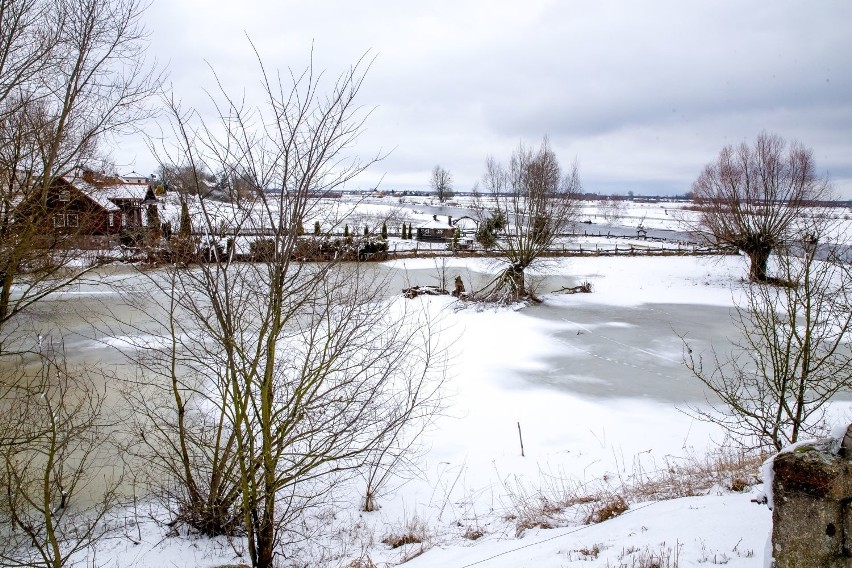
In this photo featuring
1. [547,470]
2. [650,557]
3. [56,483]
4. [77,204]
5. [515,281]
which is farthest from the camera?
[515,281]

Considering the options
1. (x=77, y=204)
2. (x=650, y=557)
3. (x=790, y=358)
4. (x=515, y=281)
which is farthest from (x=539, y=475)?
(x=515, y=281)

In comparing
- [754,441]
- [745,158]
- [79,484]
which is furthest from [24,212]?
[745,158]

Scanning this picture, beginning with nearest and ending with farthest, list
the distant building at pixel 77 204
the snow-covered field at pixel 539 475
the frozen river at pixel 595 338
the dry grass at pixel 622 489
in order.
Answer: the snow-covered field at pixel 539 475 < the dry grass at pixel 622 489 < the distant building at pixel 77 204 < the frozen river at pixel 595 338

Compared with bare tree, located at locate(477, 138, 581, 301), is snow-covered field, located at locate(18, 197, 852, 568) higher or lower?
lower

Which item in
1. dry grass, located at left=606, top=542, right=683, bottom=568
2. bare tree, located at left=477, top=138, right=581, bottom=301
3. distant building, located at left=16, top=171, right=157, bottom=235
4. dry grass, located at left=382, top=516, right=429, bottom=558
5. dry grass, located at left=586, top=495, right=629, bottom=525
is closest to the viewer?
dry grass, located at left=606, top=542, right=683, bottom=568

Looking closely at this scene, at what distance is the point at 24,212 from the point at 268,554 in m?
5.16

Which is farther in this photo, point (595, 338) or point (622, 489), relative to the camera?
point (595, 338)

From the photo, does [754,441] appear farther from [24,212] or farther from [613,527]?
[24,212]

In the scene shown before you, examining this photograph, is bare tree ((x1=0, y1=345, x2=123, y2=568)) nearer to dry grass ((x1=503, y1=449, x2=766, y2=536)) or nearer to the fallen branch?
dry grass ((x1=503, y1=449, x2=766, y2=536))

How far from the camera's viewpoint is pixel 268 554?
5434mm

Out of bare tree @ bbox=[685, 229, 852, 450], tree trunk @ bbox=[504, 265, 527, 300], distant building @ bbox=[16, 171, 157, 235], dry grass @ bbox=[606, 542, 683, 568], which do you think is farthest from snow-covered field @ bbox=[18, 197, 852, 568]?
tree trunk @ bbox=[504, 265, 527, 300]

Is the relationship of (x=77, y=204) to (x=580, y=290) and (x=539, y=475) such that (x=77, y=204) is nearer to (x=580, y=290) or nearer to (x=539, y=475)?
(x=539, y=475)

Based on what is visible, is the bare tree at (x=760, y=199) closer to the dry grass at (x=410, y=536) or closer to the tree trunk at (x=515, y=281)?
the tree trunk at (x=515, y=281)

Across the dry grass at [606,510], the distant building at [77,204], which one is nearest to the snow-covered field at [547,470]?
the dry grass at [606,510]
